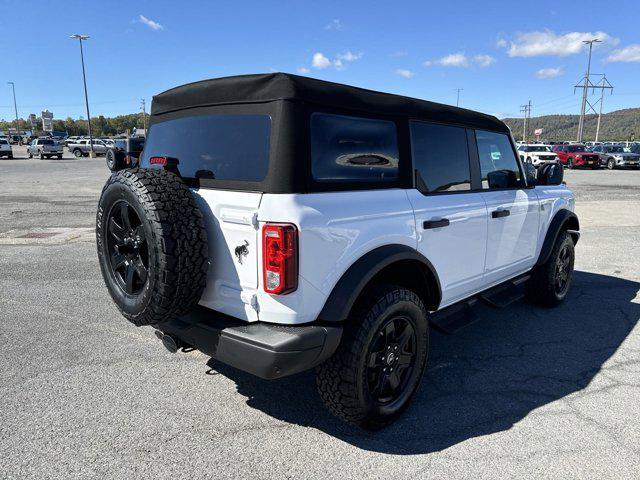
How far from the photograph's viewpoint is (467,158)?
366 centimetres

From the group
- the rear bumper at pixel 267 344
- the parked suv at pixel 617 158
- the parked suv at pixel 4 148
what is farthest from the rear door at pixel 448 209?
the parked suv at pixel 4 148

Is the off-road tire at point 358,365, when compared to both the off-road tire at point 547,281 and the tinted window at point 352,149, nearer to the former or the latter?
the tinted window at point 352,149

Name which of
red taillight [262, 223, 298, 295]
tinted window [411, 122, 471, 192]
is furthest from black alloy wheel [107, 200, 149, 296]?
tinted window [411, 122, 471, 192]

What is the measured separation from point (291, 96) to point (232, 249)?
2.83ft

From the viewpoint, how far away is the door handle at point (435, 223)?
3035mm

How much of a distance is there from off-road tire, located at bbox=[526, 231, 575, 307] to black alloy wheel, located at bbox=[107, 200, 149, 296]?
3881 mm

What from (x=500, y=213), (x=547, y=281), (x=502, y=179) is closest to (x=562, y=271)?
(x=547, y=281)

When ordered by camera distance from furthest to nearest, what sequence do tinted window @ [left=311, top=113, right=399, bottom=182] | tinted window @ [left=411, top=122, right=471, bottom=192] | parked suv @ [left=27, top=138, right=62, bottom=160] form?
parked suv @ [left=27, top=138, right=62, bottom=160], tinted window @ [left=411, top=122, right=471, bottom=192], tinted window @ [left=311, top=113, right=399, bottom=182]

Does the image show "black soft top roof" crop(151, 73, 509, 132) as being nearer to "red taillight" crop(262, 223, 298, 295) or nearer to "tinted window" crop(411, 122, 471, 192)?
"tinted window" crop(411, 122, 471, 192)

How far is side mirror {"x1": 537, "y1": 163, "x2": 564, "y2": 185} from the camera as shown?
14.8ft

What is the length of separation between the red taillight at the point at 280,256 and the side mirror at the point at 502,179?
2.24 m

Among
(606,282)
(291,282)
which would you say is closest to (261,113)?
(291,282)

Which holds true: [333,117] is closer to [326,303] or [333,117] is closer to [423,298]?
[326,303]

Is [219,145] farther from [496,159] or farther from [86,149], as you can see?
[86,149]
